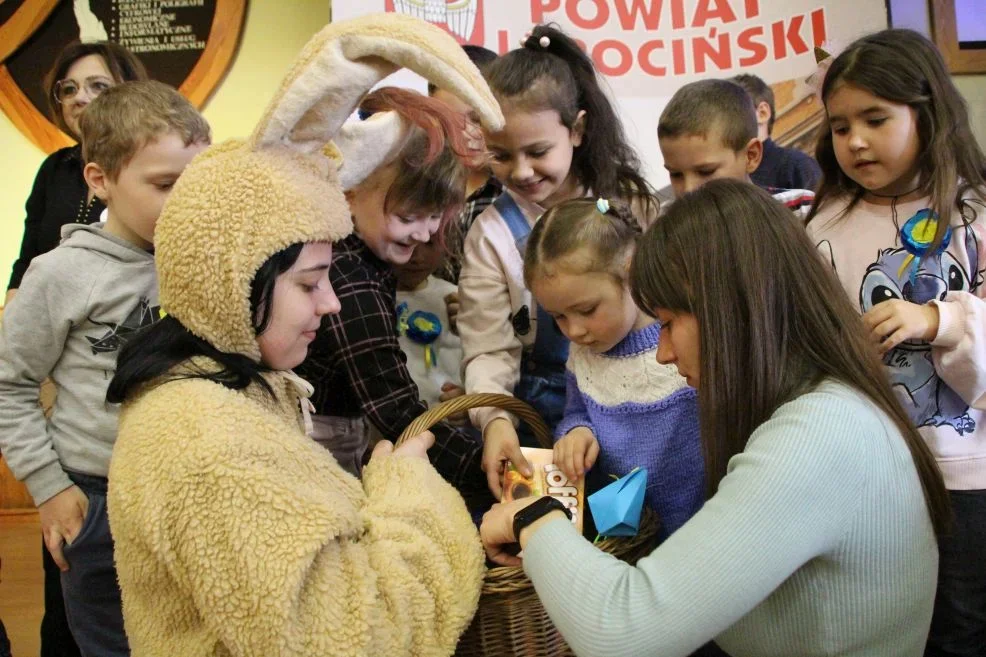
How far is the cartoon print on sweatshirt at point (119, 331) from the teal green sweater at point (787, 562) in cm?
86

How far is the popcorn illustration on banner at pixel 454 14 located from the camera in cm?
277

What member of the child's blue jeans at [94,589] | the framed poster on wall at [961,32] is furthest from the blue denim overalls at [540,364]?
the framed poster on wall at [961,32]

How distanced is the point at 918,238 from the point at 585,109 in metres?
0.71

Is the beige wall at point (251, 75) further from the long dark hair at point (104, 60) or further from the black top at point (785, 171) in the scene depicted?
the black top at point (785, 171)

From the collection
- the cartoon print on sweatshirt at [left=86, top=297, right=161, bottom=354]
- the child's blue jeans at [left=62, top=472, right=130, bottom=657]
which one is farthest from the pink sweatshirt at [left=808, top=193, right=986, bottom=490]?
the child's blue jeans at [left=62, top=472, right=130, bottom=657]

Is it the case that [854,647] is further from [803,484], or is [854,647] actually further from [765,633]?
[803,484]

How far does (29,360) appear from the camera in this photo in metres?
1.42

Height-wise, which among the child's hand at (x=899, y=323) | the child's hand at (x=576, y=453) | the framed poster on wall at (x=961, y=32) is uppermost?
the framed poster on wall at (x=961, y=32)

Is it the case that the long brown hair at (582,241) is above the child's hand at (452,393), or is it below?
above

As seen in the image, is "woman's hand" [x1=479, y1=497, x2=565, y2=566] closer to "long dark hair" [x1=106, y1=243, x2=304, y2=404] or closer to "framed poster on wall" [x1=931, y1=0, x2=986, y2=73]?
"long dark hair" [x1=106, y1=243, x2=304, y2=404]

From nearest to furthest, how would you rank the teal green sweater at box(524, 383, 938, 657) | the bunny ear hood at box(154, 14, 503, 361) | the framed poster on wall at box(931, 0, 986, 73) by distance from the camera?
the teal green sweater at box(524, 383, 938, 657)
the bunny ear hood at box(154, 14, 503, 361)
the framed poster on wall at box(931, 0, 986, 73)

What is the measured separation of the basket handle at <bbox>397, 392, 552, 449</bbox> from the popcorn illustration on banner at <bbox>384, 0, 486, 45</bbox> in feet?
5.82

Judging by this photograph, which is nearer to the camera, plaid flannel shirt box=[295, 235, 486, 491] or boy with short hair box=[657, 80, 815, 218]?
plaid flannel shirt box=[295, 235, 486, 491]

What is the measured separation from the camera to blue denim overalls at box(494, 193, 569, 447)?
1.66 m
